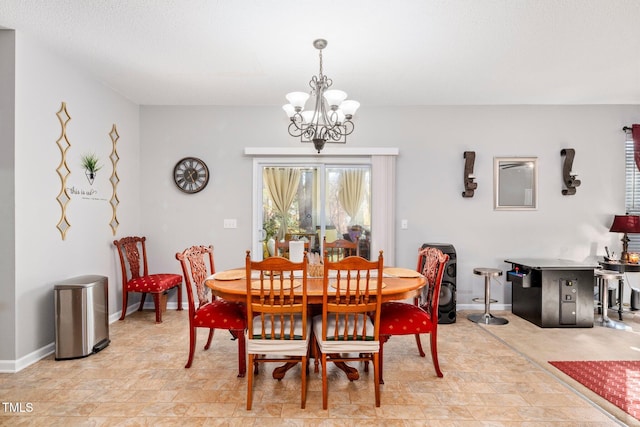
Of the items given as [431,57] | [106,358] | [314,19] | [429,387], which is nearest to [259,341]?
[429,387]

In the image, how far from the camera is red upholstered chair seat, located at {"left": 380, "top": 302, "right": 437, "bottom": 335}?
96.2 inches

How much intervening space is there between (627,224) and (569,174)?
0.82 m

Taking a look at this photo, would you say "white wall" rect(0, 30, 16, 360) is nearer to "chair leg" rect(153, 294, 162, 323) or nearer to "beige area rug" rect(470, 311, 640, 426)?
"chair leg" rect(153, 294, 162, 323)

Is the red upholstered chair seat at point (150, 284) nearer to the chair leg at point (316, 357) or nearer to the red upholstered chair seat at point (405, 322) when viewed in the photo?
the chair leg at point (316, 357)

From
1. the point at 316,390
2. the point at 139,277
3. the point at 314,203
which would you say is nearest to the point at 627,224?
the point at 314,203

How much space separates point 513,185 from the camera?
450cm

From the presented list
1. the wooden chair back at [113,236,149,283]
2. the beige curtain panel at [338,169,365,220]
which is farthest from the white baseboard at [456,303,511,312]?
the wooden chair back at [113,236,149,283]

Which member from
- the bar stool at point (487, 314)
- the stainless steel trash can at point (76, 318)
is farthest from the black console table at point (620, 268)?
the stainless steel trash can at point (76, 318)

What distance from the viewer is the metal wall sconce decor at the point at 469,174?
4.40 metres

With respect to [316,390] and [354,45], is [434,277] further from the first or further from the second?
[354,45]

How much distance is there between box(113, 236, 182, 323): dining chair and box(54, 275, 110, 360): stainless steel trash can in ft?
2.74

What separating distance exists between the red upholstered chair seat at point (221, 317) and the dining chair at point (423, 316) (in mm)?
1012

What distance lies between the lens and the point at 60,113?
125 inches

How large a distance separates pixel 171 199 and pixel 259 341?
297cm
